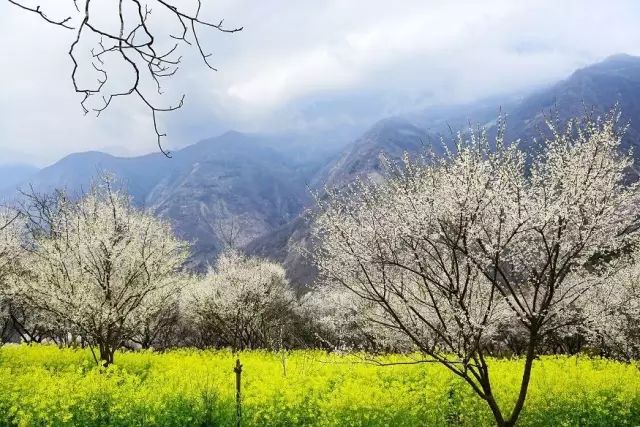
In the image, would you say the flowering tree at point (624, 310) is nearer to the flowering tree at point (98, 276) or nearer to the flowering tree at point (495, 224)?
the flowering tree at point (495, 224)

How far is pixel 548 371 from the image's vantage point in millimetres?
16375

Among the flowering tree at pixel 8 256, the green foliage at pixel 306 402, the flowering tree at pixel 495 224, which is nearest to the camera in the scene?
the flowering tree at pixel 495 224

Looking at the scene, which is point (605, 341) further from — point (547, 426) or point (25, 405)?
point (25, 405)

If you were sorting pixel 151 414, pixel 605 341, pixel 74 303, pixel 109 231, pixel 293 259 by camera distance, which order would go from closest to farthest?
pixel 151 414 < pixel 74 303 < pixel 109 231 < pixel 605 341 < pixel 293 259

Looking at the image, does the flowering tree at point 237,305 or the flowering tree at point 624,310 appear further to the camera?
the flowering tree at point 237,305

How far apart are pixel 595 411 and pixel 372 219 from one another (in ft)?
24.9

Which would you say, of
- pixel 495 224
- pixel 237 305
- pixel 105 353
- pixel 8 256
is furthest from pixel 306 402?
pixel 237 305

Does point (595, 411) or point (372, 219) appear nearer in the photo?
point (372, 219)

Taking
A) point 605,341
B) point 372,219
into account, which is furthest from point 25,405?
point 605,341

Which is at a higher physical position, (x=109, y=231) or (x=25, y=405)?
(x=109, y=231)

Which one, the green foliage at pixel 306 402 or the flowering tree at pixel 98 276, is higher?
the flowering tree at pixel 98 276

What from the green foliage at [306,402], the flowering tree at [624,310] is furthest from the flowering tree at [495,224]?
the flowering tree at [624,310]

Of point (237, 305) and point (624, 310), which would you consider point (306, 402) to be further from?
point (237, 305)

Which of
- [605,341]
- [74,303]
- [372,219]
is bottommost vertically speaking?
[605,341]
